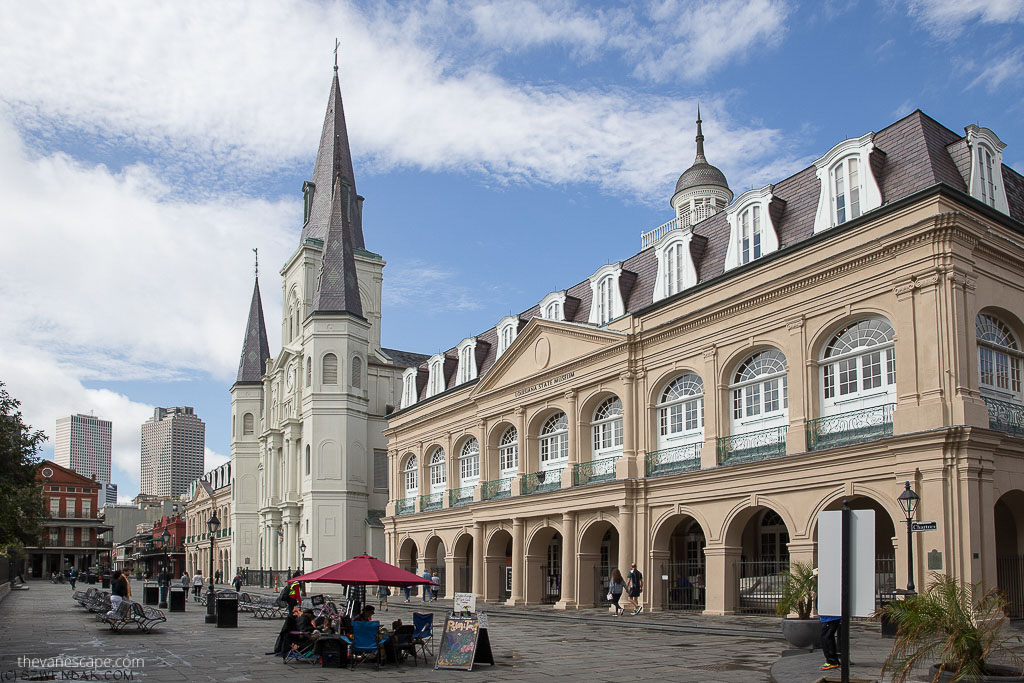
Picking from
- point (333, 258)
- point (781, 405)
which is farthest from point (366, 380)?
point (781, 405)

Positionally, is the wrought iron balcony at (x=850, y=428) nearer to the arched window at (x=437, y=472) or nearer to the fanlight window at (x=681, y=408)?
the fanlight window at (x=681, y=408)

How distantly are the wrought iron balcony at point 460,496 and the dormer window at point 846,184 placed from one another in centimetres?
2157

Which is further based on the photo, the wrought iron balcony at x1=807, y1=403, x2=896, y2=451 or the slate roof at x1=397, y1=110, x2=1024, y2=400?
the slate roof at x1=397, y1=110, x2=1024, y2=400

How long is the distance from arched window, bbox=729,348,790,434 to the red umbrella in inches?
501

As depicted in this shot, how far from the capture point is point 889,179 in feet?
81.7

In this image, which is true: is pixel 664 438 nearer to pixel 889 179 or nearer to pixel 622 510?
pixel 622 510

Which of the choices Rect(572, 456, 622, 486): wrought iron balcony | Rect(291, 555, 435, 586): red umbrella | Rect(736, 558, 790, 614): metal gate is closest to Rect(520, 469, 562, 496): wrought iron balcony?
Rect(572, 456, 622, 486): wrought iron balcony

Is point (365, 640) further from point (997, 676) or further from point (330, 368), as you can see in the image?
point (330, 368)

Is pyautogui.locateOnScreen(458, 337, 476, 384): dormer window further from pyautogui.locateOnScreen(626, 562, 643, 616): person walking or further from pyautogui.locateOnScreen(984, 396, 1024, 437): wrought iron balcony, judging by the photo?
pyautogui.locateOnScreen(984, 396, 1024, 437): wrought iron balcony

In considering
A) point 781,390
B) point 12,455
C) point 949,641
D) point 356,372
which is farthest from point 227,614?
point 356,372

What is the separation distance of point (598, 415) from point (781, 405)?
8.81 meters

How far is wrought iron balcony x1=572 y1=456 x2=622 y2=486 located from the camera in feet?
109

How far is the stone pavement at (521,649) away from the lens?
15.1m

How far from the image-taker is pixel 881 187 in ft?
81.8
